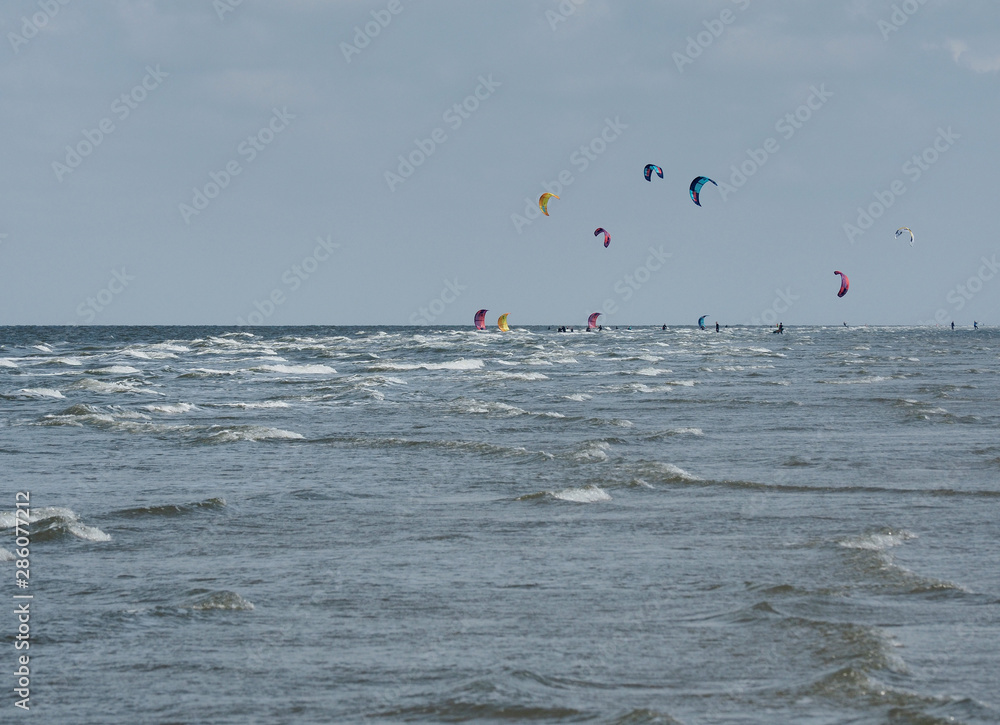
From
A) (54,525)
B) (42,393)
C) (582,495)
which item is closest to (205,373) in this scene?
(42,393)

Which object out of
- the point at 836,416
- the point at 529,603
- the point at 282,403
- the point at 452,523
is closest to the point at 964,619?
the point at 529,603

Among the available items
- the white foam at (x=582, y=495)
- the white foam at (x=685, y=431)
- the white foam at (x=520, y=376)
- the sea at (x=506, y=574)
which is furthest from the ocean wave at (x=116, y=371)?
the white foam at (x=582, y=495)

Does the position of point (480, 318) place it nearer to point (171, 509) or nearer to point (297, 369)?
point (297, 369)

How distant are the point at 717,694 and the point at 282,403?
22533 millimetres

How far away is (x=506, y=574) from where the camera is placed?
28.7 ft

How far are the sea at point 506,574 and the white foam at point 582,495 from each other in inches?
3.6

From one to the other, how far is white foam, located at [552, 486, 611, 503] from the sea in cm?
9

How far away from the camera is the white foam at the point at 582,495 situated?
40.8ft

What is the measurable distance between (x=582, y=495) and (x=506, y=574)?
13.0 feet

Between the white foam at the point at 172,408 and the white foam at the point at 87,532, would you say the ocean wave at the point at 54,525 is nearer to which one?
the white foam at the point at 87,532

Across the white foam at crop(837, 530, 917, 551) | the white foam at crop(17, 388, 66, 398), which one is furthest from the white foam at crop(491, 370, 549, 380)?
the white foam at crop(837, 530, 917, 551)

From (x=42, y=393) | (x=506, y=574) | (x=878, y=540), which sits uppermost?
(x=878, y=540)

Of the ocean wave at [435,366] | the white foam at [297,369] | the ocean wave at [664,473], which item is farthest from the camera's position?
the ocean wave at [435,366]

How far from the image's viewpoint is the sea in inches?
240
